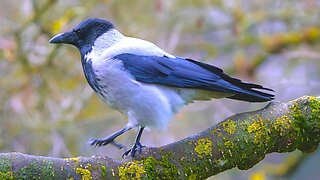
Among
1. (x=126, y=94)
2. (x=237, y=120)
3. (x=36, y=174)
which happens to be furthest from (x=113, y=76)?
(x=36, y=174)

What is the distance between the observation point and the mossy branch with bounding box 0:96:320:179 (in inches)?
94.7

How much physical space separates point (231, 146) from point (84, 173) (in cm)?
64

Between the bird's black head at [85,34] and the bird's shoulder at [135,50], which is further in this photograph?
the bird's black head at [85,34]

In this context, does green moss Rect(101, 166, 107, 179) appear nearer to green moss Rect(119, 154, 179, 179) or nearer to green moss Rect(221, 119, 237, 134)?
green moss Rect(119, 154, 179, 179)

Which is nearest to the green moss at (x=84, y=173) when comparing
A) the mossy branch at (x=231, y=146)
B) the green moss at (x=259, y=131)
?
the mossy branch at (x=231, y=146)

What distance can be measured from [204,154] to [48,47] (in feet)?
9.38

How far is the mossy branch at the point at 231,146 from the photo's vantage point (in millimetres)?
2404

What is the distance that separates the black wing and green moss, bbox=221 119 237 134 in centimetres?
32

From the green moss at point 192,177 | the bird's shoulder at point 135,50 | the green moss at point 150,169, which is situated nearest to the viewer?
the green moss at point 150,169

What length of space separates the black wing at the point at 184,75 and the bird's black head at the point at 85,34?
0.28 metres

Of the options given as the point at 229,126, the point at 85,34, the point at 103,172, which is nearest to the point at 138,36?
the point at 85,34

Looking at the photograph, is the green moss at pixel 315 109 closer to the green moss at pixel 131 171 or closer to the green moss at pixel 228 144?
the green moss at pixel 228 144

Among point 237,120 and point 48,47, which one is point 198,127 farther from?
point 237,120

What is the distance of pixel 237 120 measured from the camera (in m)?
2.59
